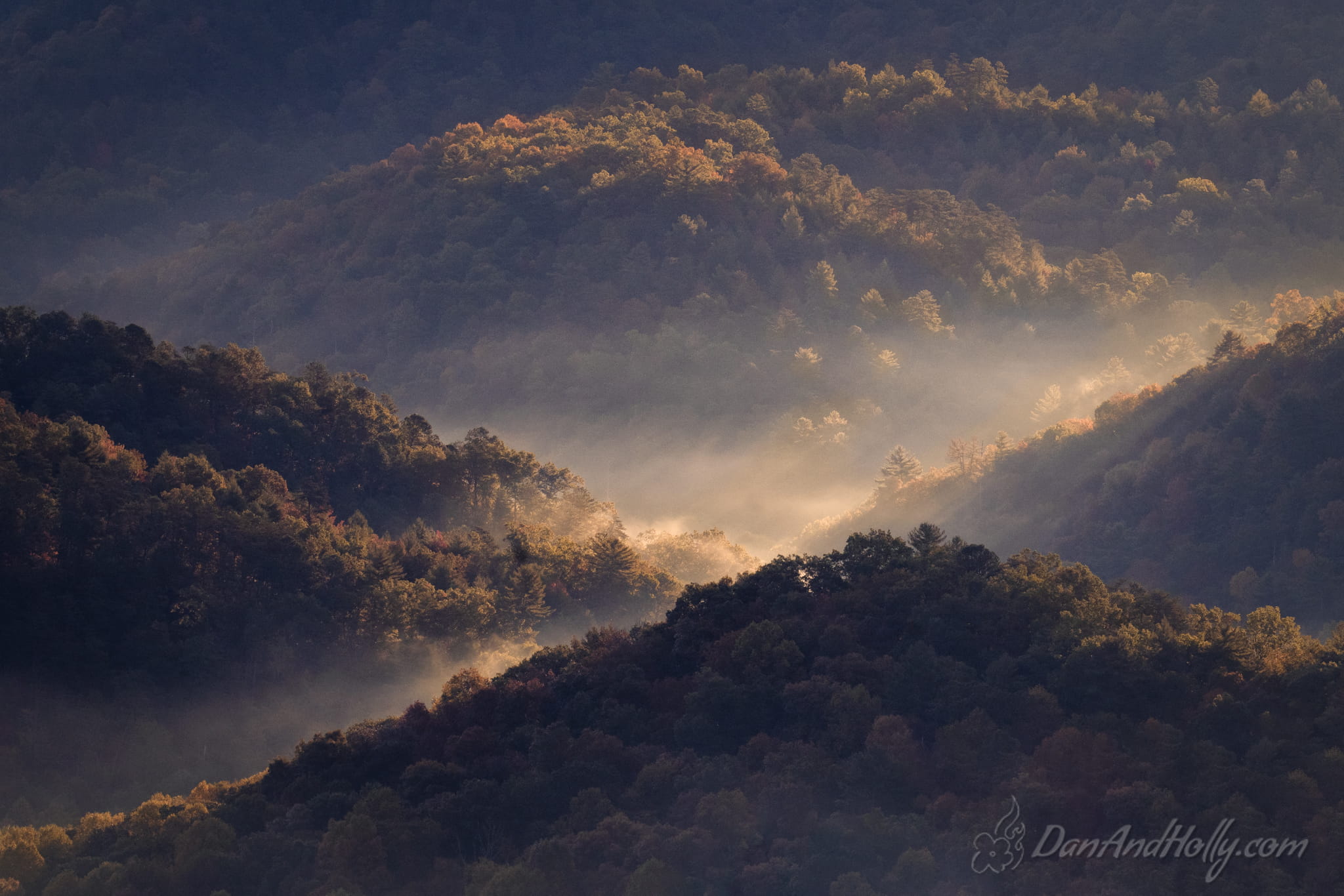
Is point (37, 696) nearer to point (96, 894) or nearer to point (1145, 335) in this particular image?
point (96, 894)

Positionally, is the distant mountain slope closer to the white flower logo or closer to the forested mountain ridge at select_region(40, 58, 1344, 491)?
the white flower logo

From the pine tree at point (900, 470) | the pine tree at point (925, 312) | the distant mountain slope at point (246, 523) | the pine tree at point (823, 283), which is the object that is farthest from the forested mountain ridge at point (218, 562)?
the pine tree at point (925, 312)

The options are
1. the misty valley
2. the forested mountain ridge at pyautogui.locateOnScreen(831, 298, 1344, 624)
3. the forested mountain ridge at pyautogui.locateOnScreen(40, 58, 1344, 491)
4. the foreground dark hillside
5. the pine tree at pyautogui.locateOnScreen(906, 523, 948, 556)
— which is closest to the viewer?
the foreground dark hillside

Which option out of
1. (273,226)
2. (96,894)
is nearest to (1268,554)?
(96,894)

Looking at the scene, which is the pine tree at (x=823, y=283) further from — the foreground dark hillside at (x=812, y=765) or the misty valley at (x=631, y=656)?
the foreground dark hillside at (x=812, y=765)

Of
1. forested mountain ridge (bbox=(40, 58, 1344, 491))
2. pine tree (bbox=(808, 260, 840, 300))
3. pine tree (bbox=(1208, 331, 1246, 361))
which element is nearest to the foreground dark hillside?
pine tree (bbox=(1208, 331, 1246, 361))

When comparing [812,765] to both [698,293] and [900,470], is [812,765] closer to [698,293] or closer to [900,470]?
[900,470]

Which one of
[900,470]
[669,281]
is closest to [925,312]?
[669,281]
